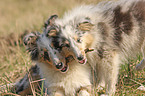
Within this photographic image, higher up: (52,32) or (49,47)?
(52,32)

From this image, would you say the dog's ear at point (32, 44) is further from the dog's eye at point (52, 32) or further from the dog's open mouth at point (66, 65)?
the dog's open mouth at point (66, 65)

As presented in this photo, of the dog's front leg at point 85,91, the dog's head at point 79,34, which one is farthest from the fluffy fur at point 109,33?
the dog's front leg at point 85,91

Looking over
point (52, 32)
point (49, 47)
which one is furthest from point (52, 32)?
point (49, 47)

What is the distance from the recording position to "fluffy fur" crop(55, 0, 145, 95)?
337 cm

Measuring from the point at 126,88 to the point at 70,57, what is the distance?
1170 millimetres

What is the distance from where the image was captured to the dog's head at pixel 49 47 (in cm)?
304

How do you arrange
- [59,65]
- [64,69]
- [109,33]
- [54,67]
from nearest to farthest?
1. [59,65]
2. [64,69]
3. [54,67]
4. [109,33]

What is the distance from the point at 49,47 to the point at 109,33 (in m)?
1.16

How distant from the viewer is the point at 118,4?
3.68 metres

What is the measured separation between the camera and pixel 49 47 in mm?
3156

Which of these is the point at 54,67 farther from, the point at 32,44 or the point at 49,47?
the point at 32,44

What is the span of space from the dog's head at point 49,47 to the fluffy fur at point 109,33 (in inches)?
6.9

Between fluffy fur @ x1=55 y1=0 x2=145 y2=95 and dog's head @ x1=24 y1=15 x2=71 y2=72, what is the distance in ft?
0.58

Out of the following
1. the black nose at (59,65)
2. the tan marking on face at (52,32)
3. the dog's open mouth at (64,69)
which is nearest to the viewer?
the black nose at (59,65)
